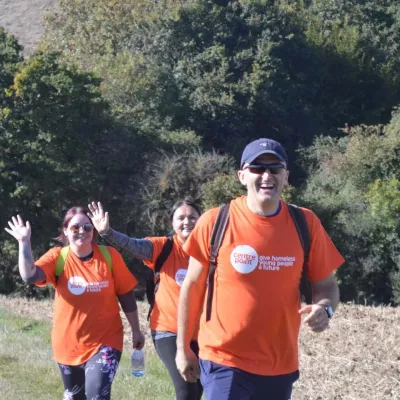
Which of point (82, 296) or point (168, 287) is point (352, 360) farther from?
point (82, 296)

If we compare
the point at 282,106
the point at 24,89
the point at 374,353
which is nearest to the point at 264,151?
the point at 374,353

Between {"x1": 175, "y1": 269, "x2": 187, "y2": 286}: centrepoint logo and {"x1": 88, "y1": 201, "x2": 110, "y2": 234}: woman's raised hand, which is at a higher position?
{"x1": 88, "y1": 201, "x2": 110, "y2": 234}: woman's raised hand

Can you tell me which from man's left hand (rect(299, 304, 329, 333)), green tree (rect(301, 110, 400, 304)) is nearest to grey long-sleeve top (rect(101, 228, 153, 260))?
man's left hand (rect(299, 304, 329, 333))

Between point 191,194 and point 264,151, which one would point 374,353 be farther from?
point 191,194

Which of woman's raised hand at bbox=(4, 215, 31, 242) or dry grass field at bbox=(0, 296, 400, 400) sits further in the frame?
dry grass field at bbox=(0, 296, 400, 400)

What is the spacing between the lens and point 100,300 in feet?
20.6

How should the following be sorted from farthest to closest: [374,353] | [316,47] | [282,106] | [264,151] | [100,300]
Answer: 1. [316,47]
2. [282,106]
3. [374,353]
4. [100,300]
5. [264,151]

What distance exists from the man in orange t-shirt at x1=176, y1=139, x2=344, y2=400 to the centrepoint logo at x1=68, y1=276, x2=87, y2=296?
1960mm

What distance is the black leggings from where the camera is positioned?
611 cm

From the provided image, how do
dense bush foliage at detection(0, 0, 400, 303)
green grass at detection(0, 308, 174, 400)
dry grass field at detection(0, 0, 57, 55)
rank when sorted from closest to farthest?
green grass at detection(0, 308, 174, 400) → dense bush foliage at detection(0, 0, 400, 303) → dry grass field at detection(0, 0, 57, 55)

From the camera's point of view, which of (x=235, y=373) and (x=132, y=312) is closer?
(x=235, y=373)

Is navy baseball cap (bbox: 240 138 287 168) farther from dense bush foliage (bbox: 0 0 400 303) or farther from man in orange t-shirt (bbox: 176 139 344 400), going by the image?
dense bush foliage (bbox: 0 0 400 303)

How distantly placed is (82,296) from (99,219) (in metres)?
0.62

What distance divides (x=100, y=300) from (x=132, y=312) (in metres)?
0.31
